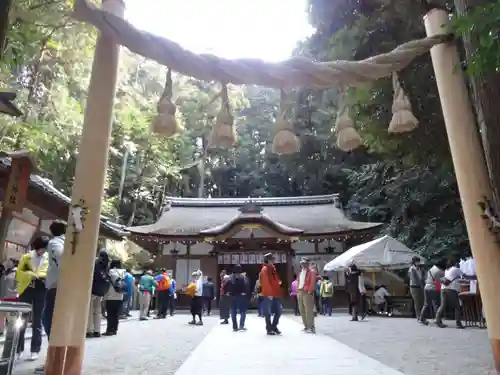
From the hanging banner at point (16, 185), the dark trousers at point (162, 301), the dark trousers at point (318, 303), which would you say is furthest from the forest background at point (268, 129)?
the dark trousers at point (162, 301)

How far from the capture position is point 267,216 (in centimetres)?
1975

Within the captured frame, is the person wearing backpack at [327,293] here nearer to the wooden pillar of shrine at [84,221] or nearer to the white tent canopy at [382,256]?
the white tent canopy at [382,256]

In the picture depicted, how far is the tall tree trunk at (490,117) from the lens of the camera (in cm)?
314

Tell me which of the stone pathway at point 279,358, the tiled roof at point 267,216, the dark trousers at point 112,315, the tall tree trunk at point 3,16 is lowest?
the stone pathway at point 279,358

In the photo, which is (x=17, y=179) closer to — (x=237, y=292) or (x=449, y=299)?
(x=237, y=292)

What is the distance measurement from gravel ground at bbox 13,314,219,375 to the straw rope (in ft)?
10.3

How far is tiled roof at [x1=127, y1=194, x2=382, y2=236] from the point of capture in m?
20.1

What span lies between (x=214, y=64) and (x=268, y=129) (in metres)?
32.9

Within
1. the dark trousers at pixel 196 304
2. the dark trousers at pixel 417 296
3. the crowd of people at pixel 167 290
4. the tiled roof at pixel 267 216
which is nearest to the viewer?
the crowd of people at pixel 167 290

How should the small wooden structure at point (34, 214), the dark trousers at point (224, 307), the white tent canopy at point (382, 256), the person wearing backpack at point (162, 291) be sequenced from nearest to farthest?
the small wooden structure at point (34, 214) → the dark trousers at point (224, 307) → the white tent canopy at point (382, 256) → the person wearing backpack at point (162, 291)

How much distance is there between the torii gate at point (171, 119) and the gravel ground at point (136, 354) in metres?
2.00

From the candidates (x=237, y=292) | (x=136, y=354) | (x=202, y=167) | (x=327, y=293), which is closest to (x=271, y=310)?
(x=237, y=292)

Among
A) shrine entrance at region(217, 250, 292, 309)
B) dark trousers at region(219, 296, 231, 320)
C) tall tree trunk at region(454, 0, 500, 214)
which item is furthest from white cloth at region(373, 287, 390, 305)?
tall tree trunk at region(454, 0, 500, 214)

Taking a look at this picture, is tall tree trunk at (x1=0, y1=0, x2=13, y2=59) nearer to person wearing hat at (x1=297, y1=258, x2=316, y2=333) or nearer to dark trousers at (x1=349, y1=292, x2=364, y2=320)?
person wearing hat at (x1=297, y1=258, x2=316, y2=333)
